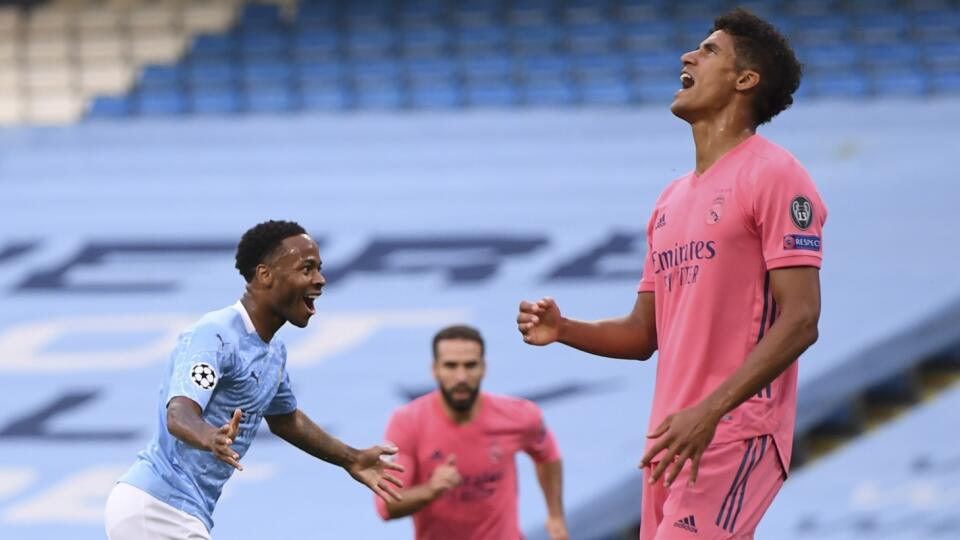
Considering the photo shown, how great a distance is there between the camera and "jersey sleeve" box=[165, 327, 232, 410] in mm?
4367

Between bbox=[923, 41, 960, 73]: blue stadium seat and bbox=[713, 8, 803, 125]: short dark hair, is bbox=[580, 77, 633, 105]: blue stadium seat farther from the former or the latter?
bbox=[713, 8, 803, 125]: short dark hair

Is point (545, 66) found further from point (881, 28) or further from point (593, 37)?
point (881, 28)

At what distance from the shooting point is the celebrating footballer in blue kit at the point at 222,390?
445 cm

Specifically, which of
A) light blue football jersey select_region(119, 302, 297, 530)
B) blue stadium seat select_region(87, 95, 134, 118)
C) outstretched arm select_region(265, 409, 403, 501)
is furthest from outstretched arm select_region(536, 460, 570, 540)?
blue stadium seat select_region(87, 95, 134, 118)

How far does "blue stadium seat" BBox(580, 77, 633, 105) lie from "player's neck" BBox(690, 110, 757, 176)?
10937 millimetres

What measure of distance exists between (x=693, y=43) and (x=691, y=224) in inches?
466

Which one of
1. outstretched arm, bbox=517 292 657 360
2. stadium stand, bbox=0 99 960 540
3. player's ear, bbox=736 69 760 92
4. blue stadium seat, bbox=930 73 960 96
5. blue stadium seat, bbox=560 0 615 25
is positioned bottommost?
outstretched arm, bbox=517 292 657 360

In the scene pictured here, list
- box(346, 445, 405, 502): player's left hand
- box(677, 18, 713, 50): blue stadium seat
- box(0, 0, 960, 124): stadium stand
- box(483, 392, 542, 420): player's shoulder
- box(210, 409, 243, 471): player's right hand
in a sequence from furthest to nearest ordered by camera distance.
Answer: box(677, 18, 713, 50): blue stadium seat
box(0, 0, 960, 124): stadium stand
box(483, 392, 542, 420): player's shoulder
box(346, 445, 405, 502): player's left hand
box(210, 409, 243, 471): player's right hand

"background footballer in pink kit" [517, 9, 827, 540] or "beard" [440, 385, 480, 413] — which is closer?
"background footballer in pink kit" [517, 9, 827, 540]

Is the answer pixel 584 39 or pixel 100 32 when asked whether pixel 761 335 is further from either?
pixel 100 32

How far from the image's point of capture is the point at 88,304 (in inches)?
504

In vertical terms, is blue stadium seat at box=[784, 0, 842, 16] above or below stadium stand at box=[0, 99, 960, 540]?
above

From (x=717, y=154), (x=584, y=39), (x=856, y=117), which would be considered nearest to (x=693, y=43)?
(x=584, y=39)

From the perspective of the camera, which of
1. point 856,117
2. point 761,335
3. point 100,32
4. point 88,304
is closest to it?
point 761,335
